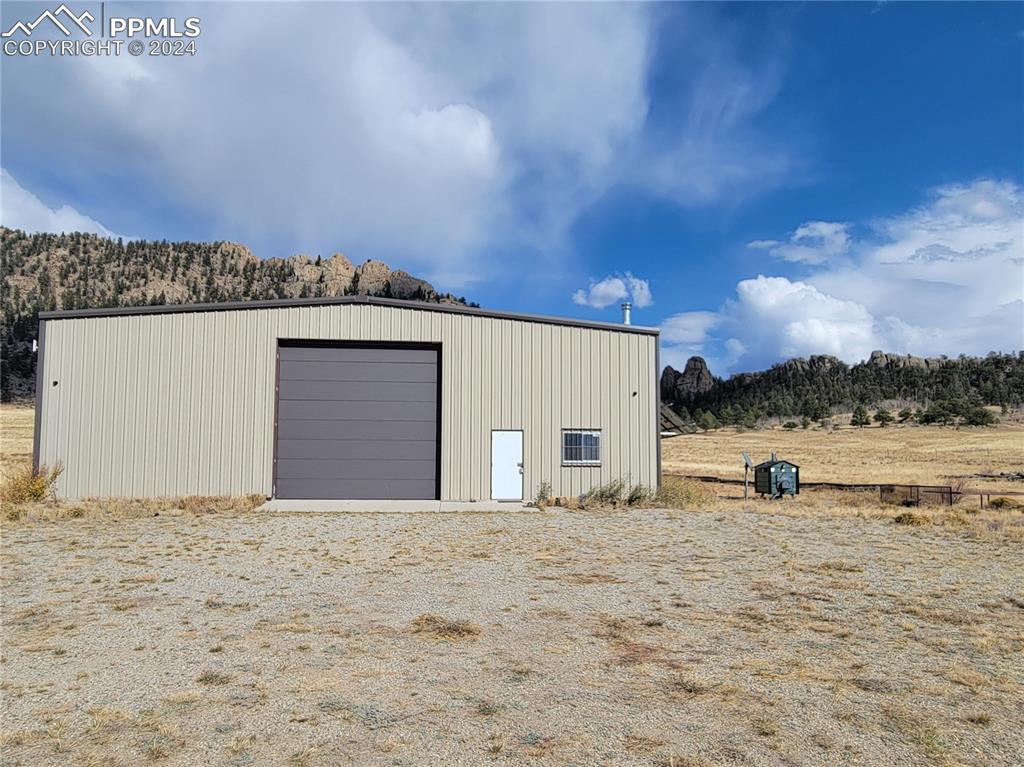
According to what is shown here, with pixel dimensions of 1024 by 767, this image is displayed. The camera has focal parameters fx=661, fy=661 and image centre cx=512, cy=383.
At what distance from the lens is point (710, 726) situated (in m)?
4.54

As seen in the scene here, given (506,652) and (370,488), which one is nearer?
(506,652)

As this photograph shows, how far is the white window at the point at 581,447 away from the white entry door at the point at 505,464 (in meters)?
1.29

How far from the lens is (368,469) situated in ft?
60.5

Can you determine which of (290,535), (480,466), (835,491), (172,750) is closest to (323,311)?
(480,466)

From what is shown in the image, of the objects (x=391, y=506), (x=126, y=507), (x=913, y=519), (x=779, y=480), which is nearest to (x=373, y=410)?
(x=391, y=506)

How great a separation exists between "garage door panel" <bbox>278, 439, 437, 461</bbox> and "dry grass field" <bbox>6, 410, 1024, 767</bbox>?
6.24 metres

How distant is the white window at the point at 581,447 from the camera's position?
1839 centimetres

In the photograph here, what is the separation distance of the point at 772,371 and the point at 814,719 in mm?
115500

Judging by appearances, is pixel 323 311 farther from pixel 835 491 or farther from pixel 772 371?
pixel 772 371

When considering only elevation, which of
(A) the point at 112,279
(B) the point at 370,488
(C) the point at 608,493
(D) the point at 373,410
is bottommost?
(C) the point at 608,493

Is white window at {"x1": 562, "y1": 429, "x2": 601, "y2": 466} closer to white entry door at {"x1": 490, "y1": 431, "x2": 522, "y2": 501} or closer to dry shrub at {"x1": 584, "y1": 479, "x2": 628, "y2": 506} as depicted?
dry shrub at {"x1": 584, "y1": 479, "x2": 628, "y2": 506}

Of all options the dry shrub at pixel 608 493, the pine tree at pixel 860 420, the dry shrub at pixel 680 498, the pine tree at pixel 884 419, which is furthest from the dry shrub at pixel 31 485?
the pine tree at pixel 860 420

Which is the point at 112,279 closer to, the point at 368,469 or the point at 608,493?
the point at 368,469

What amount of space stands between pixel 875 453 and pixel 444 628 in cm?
4628
